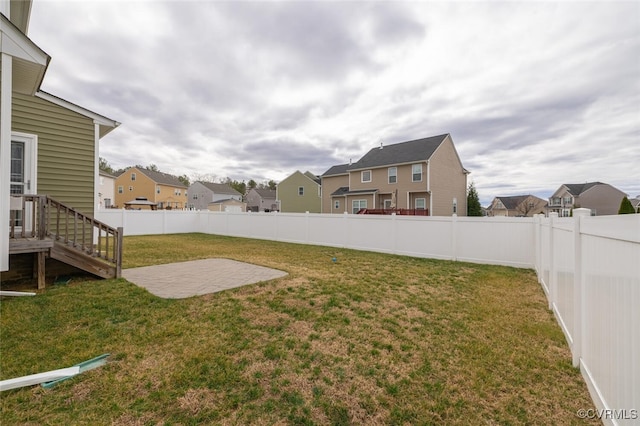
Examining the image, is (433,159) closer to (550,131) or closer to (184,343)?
(550,131)

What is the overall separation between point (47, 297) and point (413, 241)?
9409 mm

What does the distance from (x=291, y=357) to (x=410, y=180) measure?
826 inches

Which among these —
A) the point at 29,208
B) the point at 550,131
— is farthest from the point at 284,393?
the point at 550,131

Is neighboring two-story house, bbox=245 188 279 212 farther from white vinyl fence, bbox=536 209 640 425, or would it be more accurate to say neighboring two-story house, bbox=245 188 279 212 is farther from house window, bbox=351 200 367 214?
white vinyl fence, bbox=536 209 640 425

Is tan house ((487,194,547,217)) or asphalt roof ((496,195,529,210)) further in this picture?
asphalt roof ((496,195,529,210))

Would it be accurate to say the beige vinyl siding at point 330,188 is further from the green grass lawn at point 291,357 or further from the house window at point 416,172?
the green grass lawn at point 291,357

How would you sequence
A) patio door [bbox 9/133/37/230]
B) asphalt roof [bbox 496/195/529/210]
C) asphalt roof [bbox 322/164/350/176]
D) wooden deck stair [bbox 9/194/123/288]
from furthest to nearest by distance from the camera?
asphalt roof [bbox 496/195/529/210] → asphalt roof [bbox 322/164/350/176] → patio door [bbox 9/133/37/230] → wooden deck stair [bbox 9/194/123/288]

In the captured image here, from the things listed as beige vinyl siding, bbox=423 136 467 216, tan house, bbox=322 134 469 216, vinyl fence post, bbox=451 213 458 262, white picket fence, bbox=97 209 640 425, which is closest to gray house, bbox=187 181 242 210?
tan house, bbox=322 134 469 216

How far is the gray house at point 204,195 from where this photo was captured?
47562mm

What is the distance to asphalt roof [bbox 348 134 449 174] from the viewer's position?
21.7 meters

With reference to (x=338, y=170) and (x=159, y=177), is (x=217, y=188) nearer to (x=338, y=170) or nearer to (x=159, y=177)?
(x=159, y=177)

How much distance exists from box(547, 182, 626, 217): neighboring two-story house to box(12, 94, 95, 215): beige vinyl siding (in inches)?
2064

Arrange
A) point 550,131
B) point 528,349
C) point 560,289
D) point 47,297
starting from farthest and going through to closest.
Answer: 1. point 550,131
2. point 47,297
3. point 560,289
4. point 528,349

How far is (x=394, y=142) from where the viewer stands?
85.9ft
